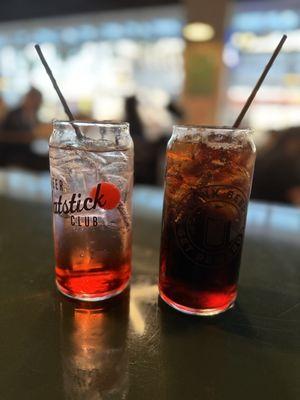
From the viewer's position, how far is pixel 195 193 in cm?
58

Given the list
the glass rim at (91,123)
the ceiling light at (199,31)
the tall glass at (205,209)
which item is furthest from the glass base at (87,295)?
the ceiling light at (199,31)

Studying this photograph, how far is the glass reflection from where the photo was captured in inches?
17.8

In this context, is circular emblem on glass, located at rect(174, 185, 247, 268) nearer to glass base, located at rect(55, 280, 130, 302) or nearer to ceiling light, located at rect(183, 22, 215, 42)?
glass base, located at rect(55, 280, 130, 302)

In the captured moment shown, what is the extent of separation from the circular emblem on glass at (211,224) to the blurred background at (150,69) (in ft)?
7.15

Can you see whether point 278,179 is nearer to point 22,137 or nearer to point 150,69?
point 22,137

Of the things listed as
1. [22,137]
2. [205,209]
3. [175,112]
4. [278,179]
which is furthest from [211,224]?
[175,112]

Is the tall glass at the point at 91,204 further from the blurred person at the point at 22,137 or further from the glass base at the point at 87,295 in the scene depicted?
the blurred person at the point at 22,137

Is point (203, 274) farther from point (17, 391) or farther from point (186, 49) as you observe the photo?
point (186, 49)

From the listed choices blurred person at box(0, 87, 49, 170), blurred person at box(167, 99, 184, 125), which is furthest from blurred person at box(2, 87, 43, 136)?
blurred person at box(167, 99, 184, 125)

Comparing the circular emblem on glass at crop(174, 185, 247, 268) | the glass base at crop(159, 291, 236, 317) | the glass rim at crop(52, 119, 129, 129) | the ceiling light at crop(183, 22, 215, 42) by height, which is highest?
the ceiling light at crop(183, 22, 215, 42)

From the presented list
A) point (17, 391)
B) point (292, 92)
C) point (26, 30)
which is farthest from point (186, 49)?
point (17, 391)

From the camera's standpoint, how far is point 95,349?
522 millimetres

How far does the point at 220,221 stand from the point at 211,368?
211mm

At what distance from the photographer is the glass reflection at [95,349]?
452 mm
